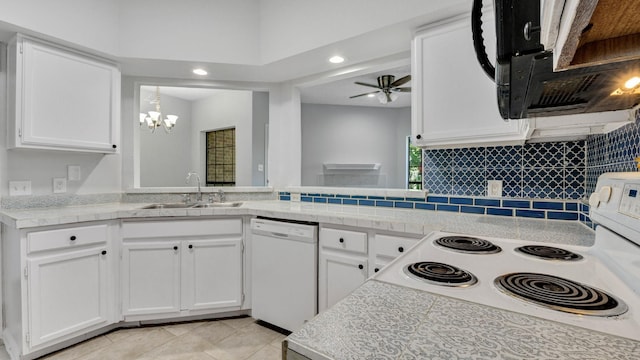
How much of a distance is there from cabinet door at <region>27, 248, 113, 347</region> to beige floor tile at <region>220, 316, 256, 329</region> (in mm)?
791

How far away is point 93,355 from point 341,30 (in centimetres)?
257

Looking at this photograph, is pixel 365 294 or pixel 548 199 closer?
pixel 365 294

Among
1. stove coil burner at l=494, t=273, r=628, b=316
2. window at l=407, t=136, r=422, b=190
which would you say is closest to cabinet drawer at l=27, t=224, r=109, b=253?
stove coil burner at l=494, t=273, r=628, b=316

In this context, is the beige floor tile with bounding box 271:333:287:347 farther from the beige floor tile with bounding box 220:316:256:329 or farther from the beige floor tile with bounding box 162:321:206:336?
the beige floor tile with bounding box 162:321:206:336

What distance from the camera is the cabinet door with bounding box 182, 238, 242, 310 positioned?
7.04 feet

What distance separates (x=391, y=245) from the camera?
1.61m

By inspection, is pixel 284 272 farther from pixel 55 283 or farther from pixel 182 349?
pixel 55 283

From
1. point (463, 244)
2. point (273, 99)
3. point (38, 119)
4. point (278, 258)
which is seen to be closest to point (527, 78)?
point (463, 244)

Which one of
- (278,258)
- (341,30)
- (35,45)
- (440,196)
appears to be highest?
(341,30)

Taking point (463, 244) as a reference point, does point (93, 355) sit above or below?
below

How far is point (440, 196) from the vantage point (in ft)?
6.63

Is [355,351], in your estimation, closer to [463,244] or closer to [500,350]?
[500,350]

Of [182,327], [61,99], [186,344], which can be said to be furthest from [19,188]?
[186,344]

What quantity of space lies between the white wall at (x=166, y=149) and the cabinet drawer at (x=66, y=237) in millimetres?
3720
